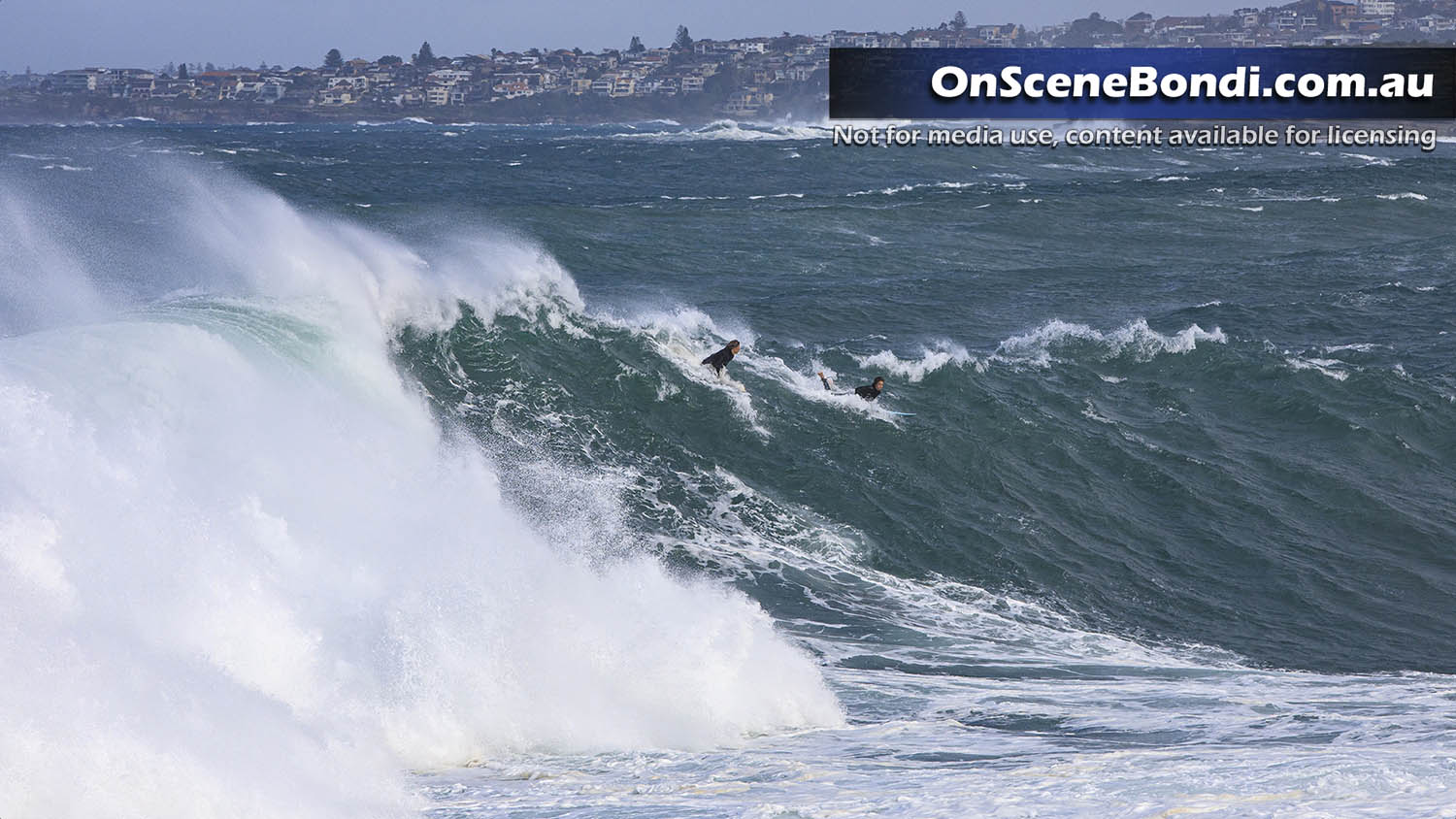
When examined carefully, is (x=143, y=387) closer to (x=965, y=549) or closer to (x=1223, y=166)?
(x=965, y=549)

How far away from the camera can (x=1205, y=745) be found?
8578 millimetres

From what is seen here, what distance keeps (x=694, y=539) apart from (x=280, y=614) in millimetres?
5857

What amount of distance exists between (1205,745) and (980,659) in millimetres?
2727

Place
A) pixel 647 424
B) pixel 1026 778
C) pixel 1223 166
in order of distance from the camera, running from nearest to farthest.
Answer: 1. pixel 1026 778
2. pixel 647 424
3. pixel 1223 166

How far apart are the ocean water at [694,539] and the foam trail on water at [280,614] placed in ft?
0.11

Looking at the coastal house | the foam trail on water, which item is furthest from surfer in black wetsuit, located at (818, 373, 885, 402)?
the coastal house

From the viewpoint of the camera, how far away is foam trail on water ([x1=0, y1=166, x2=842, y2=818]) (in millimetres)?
6582

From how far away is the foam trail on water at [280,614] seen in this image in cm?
658

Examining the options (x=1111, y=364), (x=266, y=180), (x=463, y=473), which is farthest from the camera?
(x=266, y=180)

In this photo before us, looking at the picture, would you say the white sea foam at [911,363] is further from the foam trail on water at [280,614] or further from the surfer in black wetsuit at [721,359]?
the foam trail on water at [280,614]

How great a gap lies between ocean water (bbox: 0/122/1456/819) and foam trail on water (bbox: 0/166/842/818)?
0.11 feet

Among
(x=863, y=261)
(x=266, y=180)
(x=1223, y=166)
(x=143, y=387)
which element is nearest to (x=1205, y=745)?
(x=143, y=387)

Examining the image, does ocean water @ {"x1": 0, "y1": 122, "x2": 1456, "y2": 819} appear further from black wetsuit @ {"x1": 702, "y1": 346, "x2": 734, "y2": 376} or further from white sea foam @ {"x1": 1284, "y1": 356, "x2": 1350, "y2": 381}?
black wetsuit @ {"x1": 702, "y1": 346, "x2": 734, "y2": 376}

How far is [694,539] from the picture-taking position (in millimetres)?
14047
